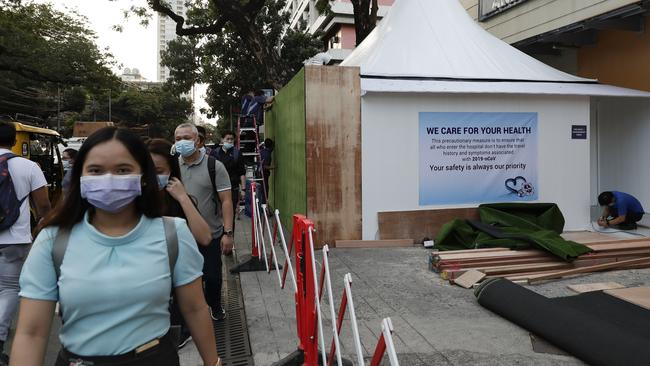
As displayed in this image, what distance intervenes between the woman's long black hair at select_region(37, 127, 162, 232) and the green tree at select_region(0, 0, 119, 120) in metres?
20.0

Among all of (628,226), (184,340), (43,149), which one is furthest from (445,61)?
(43,149)

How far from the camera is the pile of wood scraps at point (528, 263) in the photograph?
5883mm

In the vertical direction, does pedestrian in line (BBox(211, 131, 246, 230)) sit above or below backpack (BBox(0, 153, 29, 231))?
above

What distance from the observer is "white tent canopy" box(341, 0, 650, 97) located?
322 inches

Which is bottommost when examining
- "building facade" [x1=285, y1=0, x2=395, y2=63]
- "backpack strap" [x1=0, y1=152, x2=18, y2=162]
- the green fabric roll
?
the green fabric roll

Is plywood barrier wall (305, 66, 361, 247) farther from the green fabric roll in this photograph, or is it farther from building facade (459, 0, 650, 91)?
building facade (459, 0, 650, 91)

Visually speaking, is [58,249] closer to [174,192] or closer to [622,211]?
[174,192]

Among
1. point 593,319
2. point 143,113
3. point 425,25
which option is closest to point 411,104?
point 425,25

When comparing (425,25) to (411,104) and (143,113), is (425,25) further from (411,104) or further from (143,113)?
(143,113)

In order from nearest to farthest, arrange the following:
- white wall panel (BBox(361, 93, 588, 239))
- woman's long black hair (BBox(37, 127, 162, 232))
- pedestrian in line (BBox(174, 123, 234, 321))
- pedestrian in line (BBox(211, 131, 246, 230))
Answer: woman's long black hair (BBox(37, 127, 162, 232))
pedestrian in line (BBox(174, 123, 234, 321))
white wall panel (BBox(361, 93, 588, 239))
pedestrian in line (BBox(211, 131, 246, 230))

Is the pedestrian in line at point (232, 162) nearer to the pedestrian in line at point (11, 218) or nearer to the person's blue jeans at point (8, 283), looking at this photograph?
the pedestrian in line at point (11, 218)

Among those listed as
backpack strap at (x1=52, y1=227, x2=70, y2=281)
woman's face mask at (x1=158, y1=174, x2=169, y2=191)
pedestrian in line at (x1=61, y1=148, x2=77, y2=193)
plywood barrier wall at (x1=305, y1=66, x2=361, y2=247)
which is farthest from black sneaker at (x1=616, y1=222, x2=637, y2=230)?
backpack strap at (x1=52, y1=227, x2=70, y2=281)

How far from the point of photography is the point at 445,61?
28.9 feet

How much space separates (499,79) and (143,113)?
184 feet
